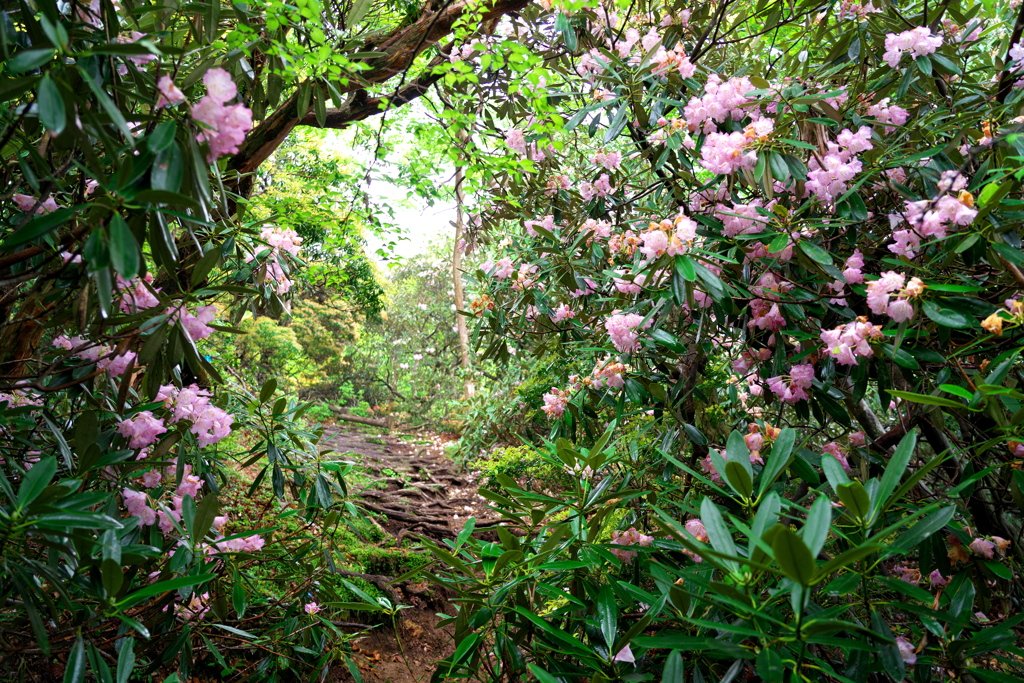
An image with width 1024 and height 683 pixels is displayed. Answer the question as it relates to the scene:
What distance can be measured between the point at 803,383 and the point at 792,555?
762 mm

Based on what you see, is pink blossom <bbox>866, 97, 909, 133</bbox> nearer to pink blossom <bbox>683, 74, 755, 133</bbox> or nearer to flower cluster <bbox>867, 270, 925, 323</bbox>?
pink blossom <bbox>683, 74, 755, 133</bbox>

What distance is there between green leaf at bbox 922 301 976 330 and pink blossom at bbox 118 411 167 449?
1394 mm

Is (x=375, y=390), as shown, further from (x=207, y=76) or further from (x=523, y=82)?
(x=207, y=76)

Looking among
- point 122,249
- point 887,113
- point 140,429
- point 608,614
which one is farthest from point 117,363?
point 887,113

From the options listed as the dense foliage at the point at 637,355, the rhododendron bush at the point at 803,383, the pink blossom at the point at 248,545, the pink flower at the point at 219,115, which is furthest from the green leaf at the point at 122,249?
the pink blossom at the point at 248,545

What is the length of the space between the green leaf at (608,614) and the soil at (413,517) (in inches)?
16.4

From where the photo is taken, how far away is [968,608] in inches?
37.3

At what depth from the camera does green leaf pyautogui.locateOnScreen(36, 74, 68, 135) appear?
586 mm

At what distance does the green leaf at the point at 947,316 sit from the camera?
2.94 feet

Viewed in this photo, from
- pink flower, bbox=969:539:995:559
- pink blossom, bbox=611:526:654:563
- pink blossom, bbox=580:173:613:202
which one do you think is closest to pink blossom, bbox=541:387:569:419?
pink blossom, bbox=611:526:654:563

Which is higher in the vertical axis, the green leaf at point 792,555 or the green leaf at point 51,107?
the green leaf at point 51,107

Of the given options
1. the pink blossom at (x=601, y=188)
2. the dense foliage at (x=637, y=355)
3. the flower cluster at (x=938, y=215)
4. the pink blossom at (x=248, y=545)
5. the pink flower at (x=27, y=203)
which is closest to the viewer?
the dense foliage at (x=637, y=355)

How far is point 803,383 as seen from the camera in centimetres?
119

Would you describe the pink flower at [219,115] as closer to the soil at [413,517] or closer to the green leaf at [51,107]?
the green leaf at [51,107]
